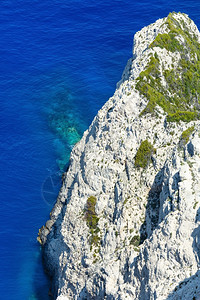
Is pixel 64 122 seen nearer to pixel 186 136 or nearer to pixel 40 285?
pixel 40 285

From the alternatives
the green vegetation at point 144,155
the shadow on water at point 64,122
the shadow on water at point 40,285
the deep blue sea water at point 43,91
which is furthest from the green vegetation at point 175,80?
the shadow on water at point 64,122

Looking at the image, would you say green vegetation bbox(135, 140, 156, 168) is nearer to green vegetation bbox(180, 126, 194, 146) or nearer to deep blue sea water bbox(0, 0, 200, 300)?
green vegetation bbox(180, 126, 194, 146)

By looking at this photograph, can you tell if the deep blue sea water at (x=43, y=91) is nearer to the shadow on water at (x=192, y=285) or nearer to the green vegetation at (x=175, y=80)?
the green vegetation at (x=175, y=80)

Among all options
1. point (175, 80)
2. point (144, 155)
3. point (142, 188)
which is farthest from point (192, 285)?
point (175, 80)

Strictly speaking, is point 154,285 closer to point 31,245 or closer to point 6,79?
point 31,245

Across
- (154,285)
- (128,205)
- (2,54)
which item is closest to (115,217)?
(128,205)
